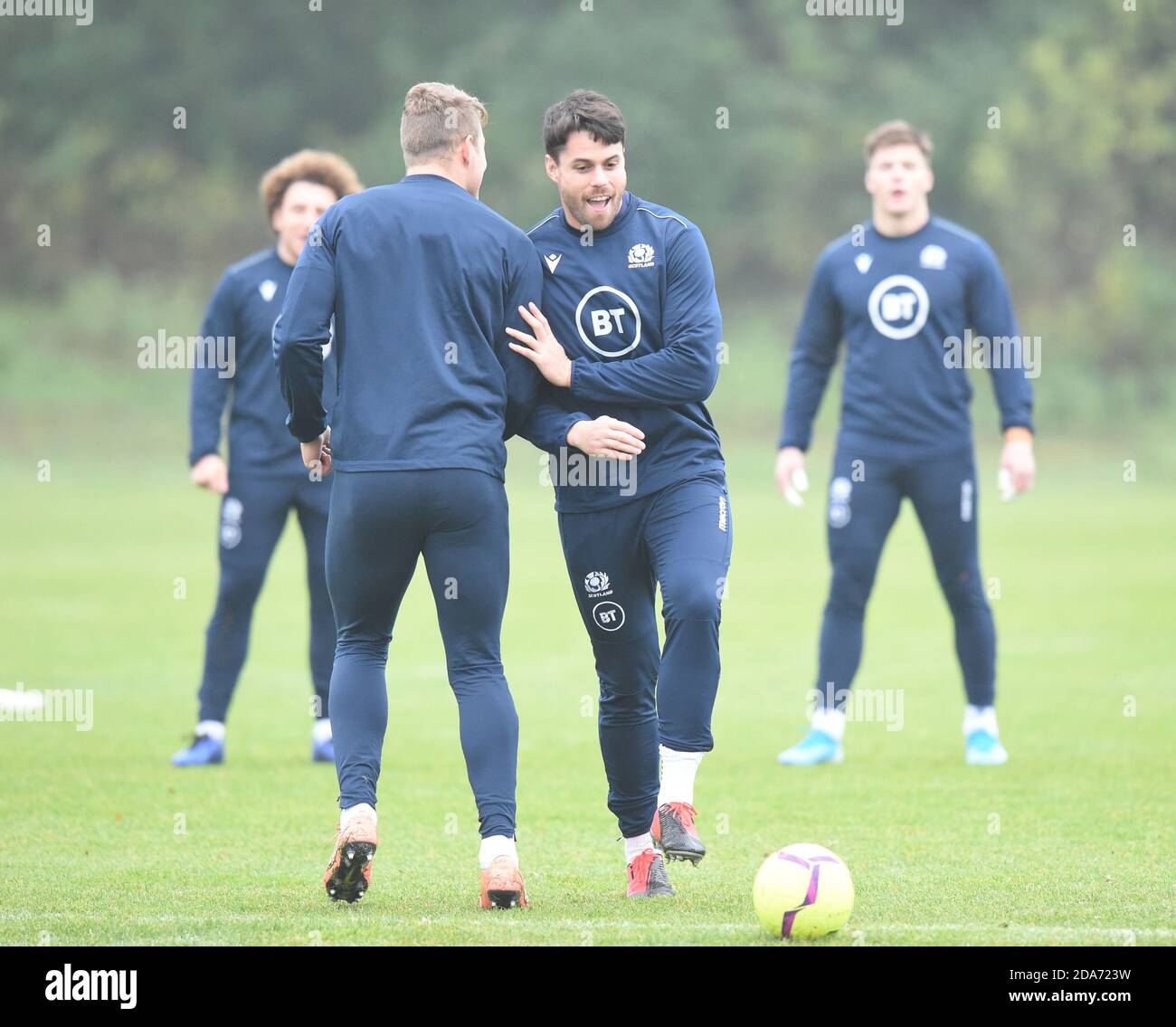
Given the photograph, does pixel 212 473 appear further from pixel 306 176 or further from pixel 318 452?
pixel 318 452

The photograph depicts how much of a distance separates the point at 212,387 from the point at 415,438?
3384 millimetres

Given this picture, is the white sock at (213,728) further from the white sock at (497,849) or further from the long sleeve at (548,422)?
the white sock at (497,849)

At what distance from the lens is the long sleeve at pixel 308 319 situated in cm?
468

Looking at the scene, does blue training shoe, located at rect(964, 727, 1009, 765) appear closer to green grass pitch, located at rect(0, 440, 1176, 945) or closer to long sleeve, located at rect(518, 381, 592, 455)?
green grass pitch, located at rect(0, 440, 1176, 945)

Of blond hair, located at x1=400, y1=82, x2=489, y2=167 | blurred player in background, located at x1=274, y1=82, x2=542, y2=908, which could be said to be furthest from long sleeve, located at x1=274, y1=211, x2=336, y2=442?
blond hair, located at x1=400, y1=82, x2=489, y2=167

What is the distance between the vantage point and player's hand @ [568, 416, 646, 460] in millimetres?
4875

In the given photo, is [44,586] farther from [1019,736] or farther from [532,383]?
[532,383]

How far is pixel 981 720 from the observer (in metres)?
7.78

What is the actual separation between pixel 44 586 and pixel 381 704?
32.7ft

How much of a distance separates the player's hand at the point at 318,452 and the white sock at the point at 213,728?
9.91 ft

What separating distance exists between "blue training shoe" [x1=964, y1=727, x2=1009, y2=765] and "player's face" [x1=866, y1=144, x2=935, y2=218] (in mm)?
2305

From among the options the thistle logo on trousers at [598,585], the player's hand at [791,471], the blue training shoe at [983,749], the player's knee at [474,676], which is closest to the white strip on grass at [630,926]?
the player's knee at [474,676]
